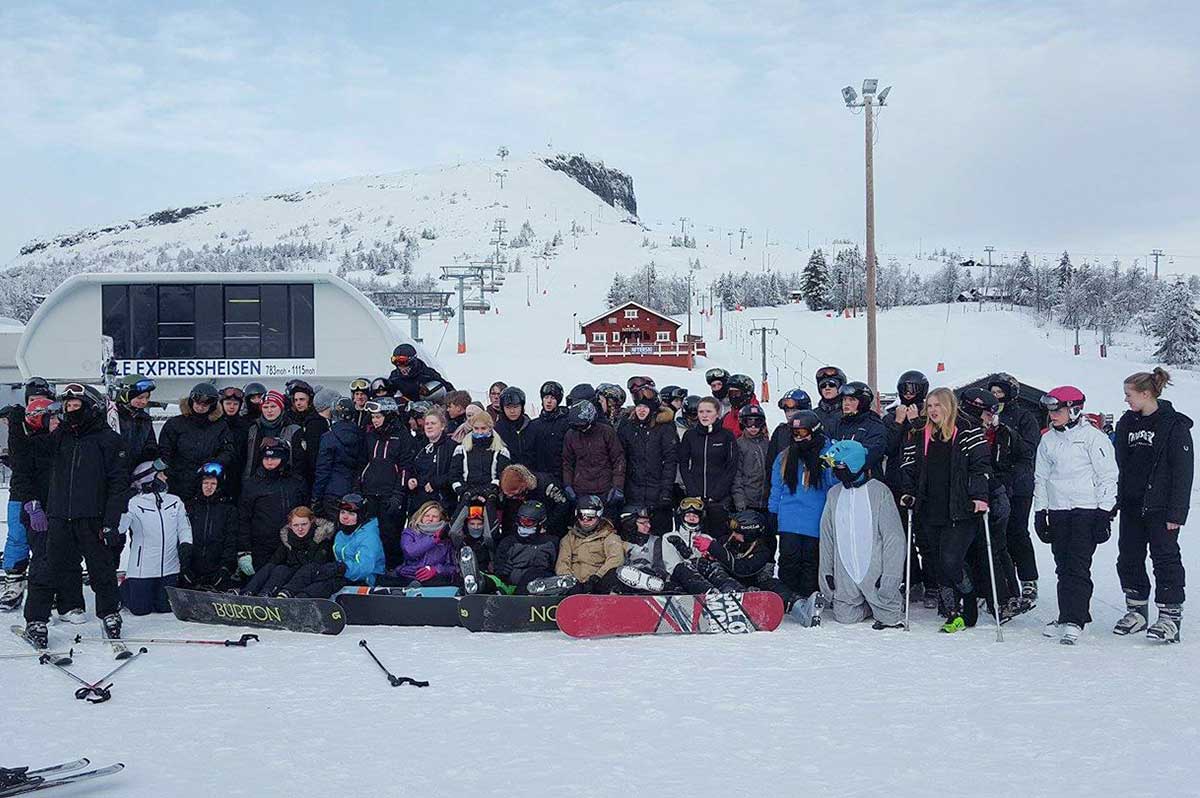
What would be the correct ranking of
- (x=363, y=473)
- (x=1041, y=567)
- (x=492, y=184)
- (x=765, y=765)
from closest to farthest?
(x=765, y=765), (x=363, y=473), (x=1041, y=567), (x=492, y=184)

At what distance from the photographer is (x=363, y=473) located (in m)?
7.12

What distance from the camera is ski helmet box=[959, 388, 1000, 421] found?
20.2 ft

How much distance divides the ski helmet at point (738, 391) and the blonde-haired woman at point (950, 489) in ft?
6.29

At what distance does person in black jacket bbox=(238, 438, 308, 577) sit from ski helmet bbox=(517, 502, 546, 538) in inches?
70.0

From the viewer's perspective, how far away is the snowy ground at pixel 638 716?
11.8 ft

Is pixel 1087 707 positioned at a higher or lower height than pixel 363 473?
lower

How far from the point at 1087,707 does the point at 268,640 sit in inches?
187

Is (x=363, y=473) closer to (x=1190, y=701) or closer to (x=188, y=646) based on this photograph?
(x=188, y=646)

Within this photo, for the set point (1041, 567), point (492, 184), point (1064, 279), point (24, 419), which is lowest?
point (1041, 567)

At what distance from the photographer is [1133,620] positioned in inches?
225

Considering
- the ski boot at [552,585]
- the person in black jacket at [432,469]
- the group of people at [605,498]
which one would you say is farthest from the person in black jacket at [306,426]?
the ski boot at [552,585]

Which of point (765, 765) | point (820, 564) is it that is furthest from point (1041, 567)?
point (765, 765)

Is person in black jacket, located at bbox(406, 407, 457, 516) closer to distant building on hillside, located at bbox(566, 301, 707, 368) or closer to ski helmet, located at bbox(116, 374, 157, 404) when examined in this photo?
ski helmet, located at bbox(116, 374, 157, 404)

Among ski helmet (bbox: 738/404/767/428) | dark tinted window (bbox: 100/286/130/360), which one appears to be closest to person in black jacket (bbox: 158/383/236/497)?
ski helmet (bbox: 738/404/767/428)
